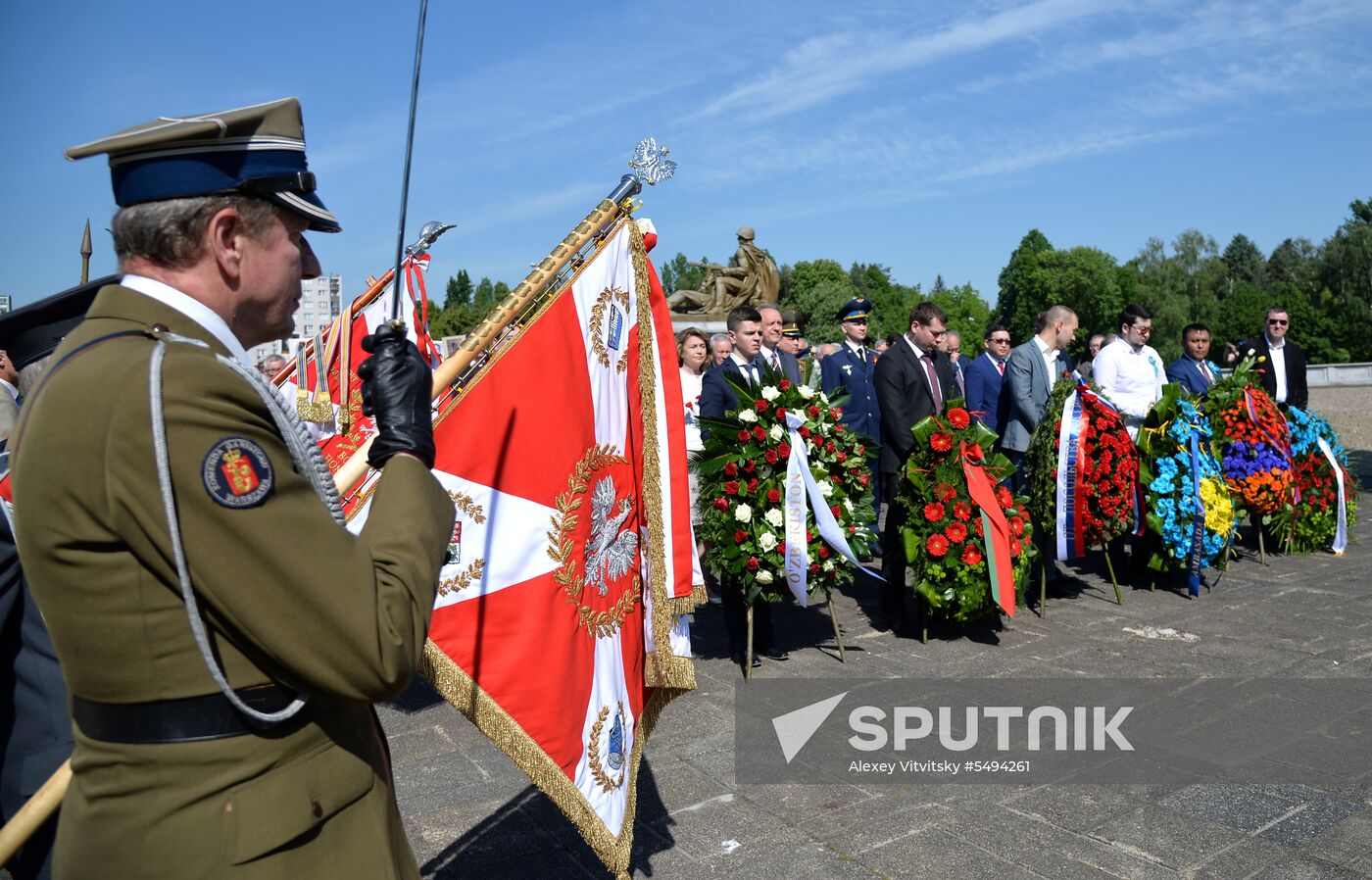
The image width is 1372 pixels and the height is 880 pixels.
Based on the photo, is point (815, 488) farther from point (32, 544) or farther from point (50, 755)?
point (32, 544)

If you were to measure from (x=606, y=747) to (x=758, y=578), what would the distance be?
10.2ft

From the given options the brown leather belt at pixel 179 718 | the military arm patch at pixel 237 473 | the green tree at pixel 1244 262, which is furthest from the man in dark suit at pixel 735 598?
the green tree at pixel 1244 262

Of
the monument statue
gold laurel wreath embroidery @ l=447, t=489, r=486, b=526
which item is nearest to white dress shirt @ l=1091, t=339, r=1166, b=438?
gold laurel wreath embroidery @ l=447, t=489, r=486, b=526

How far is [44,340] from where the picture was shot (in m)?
2.69

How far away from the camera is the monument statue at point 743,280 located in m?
26.6

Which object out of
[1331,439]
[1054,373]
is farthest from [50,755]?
[1331,439]

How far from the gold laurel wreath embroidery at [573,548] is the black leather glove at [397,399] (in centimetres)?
142

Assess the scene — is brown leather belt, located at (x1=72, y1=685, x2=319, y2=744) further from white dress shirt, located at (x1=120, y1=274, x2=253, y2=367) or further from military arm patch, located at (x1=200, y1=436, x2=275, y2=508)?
white dress shirt, located at (x1=120, y1=274, x2=253, y2=367)

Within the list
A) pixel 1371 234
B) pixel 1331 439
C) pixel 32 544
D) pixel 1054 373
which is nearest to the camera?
pixel 32 544

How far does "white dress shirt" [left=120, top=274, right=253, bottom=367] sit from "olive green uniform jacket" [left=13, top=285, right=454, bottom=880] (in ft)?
0.05

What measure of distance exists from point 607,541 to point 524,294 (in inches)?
33.1

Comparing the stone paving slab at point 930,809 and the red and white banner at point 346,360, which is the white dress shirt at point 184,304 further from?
the red and white banner at point 346,360

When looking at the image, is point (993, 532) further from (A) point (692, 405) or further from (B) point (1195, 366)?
(B) point (1195, 366)

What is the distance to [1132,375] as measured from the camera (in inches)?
323
